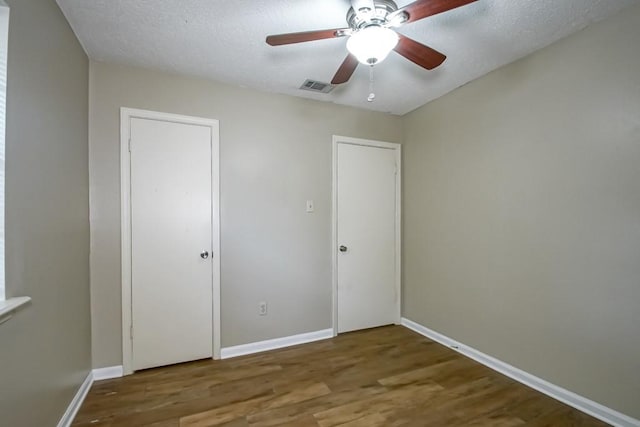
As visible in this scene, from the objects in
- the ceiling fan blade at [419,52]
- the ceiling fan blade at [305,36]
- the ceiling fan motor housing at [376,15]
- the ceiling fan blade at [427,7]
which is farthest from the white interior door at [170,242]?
the ceiling fan blade at [427,7]

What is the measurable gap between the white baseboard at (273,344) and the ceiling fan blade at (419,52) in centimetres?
260

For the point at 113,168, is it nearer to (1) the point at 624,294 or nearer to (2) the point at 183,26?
(2) the point at 183,26

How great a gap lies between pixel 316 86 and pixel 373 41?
1338mm

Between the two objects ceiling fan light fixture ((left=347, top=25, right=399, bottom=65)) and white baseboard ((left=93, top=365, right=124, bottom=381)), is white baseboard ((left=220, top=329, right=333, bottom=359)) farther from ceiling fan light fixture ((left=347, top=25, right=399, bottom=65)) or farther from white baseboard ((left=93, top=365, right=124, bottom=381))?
ceiling fan light fixture ((left=347, top=25, right=399, bottom=65))

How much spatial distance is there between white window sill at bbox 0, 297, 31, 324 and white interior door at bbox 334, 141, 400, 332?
2.36 meters

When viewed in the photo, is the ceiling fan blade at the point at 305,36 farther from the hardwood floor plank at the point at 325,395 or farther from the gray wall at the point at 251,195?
the hardwood floor plank at the point at 325,395

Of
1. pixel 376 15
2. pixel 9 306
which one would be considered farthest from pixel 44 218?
pixel 376 15

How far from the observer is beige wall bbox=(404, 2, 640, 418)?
1.62 metres

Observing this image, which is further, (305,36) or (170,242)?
(170,242)

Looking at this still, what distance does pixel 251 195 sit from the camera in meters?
2.62

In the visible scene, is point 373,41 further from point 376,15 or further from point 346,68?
point 346,68

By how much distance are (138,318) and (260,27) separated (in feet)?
8.02

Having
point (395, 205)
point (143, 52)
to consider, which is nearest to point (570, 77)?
point (395, 205)

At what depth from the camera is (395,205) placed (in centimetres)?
329
